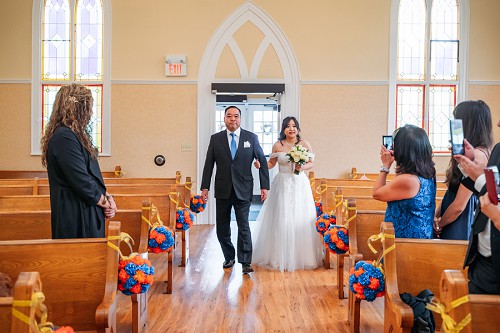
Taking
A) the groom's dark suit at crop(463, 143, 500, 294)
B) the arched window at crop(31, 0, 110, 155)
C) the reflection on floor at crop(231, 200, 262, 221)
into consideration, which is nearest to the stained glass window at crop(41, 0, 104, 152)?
the arched window at crop(31, 0, 110, 155)

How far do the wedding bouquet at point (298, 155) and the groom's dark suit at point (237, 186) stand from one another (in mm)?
344

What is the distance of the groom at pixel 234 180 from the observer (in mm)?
5098

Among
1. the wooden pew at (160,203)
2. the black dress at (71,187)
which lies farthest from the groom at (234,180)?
the black dress at (71,187)

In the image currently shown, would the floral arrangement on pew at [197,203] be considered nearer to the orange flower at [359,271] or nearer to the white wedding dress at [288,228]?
the white wedding dress at [288,228]

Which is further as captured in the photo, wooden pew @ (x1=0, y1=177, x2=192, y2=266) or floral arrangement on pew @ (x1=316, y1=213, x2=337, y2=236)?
floral arrangement on pew @ (x1=316, y1=213, x2=337, y2=236)

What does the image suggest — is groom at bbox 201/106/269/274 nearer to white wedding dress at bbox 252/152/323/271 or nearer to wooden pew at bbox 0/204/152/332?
white wedding dress at bbox 252/152/323/271

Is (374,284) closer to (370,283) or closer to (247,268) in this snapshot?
(370,283)

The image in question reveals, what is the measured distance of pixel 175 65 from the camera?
8.40 metres

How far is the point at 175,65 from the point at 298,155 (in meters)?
3.95

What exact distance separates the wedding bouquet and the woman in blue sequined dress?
2.42 meters

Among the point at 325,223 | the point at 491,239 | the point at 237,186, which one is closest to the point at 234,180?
the point at 237,186

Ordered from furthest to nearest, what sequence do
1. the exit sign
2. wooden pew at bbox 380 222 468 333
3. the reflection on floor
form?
the reflection on floor → the exit sign → wooden pew at bbox 380 222 468 333

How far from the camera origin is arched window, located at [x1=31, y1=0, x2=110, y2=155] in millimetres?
8531

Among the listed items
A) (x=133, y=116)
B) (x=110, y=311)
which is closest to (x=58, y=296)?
(x=110, y=311)
